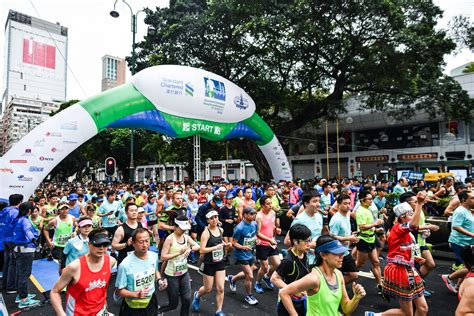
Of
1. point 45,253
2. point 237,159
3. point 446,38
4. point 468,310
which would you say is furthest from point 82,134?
point 237,159

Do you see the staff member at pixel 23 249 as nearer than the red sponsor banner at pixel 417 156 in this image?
Yes

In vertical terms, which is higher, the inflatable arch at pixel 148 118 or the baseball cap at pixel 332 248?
the inflatable arch at pixel 148 118

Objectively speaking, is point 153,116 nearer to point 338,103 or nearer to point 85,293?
point 85,293

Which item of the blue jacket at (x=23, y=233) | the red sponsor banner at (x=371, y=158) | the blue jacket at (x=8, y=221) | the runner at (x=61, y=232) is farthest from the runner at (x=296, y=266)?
the red sponsor banner at (x=371, y=158)

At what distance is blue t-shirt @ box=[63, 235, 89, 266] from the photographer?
4746 millimetres

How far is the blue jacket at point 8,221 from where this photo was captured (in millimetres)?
5762

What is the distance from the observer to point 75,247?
4746 millimetres

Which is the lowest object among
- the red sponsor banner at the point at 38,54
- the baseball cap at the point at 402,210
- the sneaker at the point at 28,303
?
the sneaker at the point at 28,303

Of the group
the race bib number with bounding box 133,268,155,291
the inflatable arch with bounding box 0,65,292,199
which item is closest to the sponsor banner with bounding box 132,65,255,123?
the inflatable arch with bounding box 0,65,292,199

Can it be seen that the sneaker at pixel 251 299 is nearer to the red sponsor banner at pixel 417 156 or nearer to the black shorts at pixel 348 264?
the black shorts at pixel 348 264

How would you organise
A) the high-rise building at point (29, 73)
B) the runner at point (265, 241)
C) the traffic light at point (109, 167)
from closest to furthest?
the runner at point (265, 241), the traffic light at point (109, 167), the high-rise building at point (29, 73)

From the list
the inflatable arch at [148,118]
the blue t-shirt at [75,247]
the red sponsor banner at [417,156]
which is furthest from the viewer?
the red sponsor banner at [417,156]

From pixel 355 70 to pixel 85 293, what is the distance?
1857 cm

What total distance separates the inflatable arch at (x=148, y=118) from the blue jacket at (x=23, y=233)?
16.3ft
